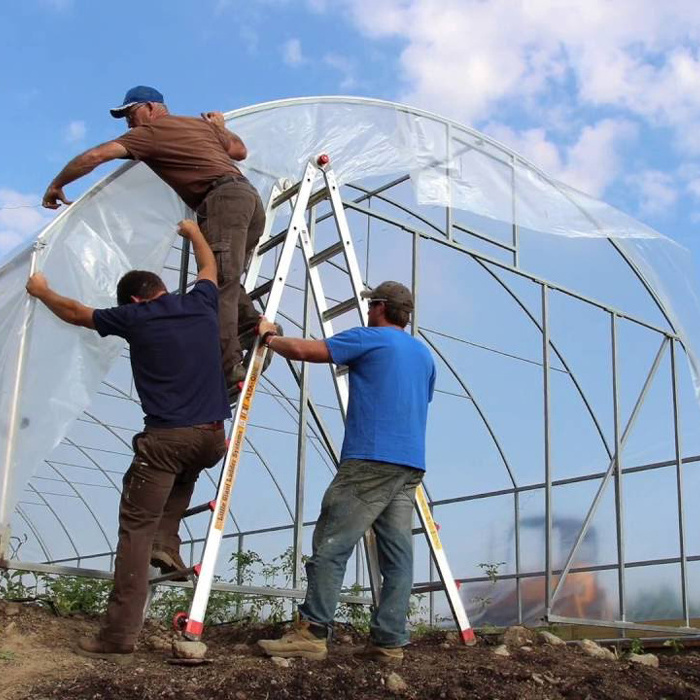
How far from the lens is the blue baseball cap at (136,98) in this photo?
505cm

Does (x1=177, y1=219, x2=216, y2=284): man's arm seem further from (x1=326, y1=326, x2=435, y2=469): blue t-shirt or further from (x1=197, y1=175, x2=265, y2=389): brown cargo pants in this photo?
(x1=326, y1=326, x2=435, y2=469): blue t-shirt

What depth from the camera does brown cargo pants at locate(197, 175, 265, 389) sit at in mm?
4797

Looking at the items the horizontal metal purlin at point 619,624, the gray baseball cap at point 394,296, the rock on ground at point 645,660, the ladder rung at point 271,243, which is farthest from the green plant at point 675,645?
the ladder rung at point 271,243

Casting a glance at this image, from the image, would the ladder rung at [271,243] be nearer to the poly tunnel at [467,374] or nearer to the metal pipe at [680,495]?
the poly tunnel at [467,374]

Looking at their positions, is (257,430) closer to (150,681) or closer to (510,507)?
(510,507)

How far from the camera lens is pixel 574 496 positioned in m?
11.2

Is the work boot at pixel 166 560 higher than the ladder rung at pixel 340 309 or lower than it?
lower

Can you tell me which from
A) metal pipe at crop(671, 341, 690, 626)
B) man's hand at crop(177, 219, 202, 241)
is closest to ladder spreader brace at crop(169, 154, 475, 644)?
man's hand at crop(177, 219, 202, 241)

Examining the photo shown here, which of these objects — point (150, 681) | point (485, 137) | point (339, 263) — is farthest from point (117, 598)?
point (339, 263)

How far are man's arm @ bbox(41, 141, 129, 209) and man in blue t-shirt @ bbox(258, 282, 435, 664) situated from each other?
108 cm

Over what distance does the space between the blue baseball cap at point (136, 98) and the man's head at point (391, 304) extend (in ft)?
5.11

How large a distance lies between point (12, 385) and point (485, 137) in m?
4.51

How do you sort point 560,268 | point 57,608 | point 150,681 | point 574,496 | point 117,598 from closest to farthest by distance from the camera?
1. point 150,681
2. point 117,598
3. point 57,608
4. point 560,268
5. point 574,496

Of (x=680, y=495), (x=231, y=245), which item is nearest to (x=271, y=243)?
(x=231, y=245)
